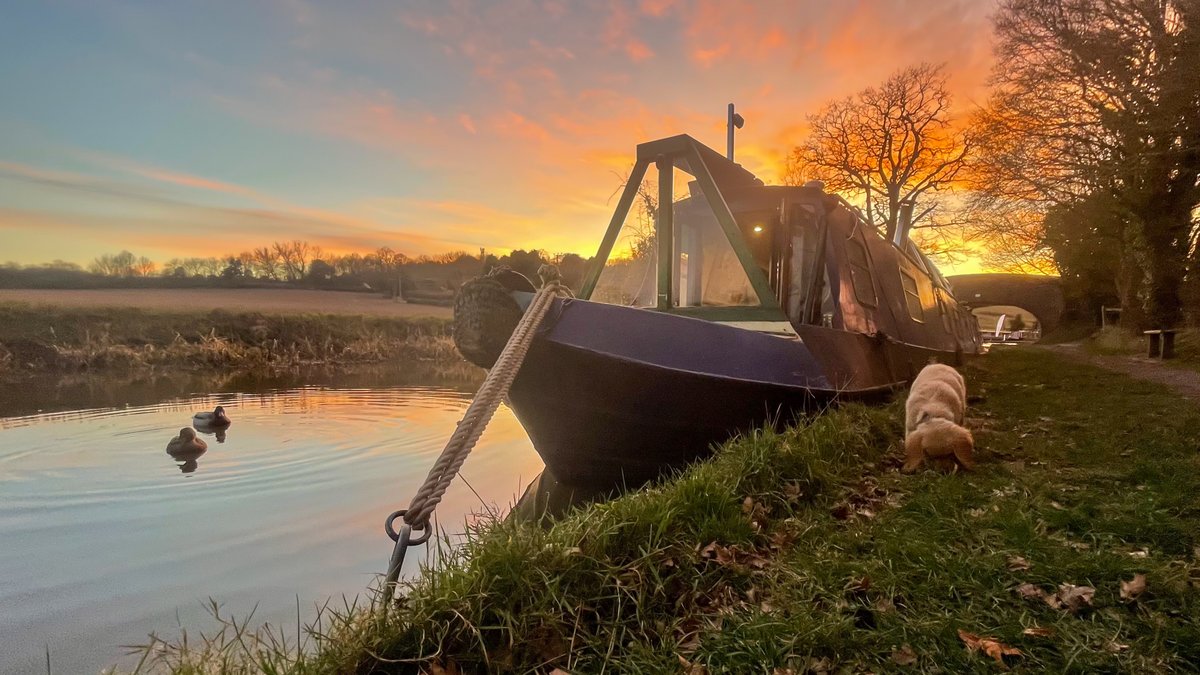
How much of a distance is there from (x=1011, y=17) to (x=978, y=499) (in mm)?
17681

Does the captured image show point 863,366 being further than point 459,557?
Yes

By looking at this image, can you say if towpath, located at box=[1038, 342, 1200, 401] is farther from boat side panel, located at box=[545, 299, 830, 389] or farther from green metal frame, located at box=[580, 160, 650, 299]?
green metal frame, located at box=[580, 160, 650, 299]

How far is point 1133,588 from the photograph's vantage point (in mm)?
2090

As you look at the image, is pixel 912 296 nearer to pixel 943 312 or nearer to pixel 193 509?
pixel 943 312

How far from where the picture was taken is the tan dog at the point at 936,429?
379 cm

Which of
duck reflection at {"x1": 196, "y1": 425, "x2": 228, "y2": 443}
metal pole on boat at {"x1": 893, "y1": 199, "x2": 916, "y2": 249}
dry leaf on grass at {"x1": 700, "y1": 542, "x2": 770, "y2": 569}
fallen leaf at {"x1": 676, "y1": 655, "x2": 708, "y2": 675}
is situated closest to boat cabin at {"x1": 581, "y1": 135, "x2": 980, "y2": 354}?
dry leaf on grass at {"x1": 700, "y1": 542, "x2": 770, "y2": 569}

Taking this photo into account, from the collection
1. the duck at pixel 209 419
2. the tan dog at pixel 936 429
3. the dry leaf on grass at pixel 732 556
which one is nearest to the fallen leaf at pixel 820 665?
the dry leaf on grass at pixel 732 556

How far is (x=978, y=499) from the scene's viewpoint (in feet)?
10.5

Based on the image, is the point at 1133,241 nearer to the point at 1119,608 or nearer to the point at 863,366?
the point at 863,366

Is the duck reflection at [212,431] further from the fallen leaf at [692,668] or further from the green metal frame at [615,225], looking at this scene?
the fallen leaf at [692,668]

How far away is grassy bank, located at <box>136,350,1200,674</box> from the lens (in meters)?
1.84

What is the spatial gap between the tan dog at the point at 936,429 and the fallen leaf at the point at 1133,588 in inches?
65.9

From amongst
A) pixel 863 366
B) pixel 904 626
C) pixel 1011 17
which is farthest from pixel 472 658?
pixel 1011 17

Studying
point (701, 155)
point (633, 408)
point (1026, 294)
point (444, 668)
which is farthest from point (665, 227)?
point (1026, 294)
